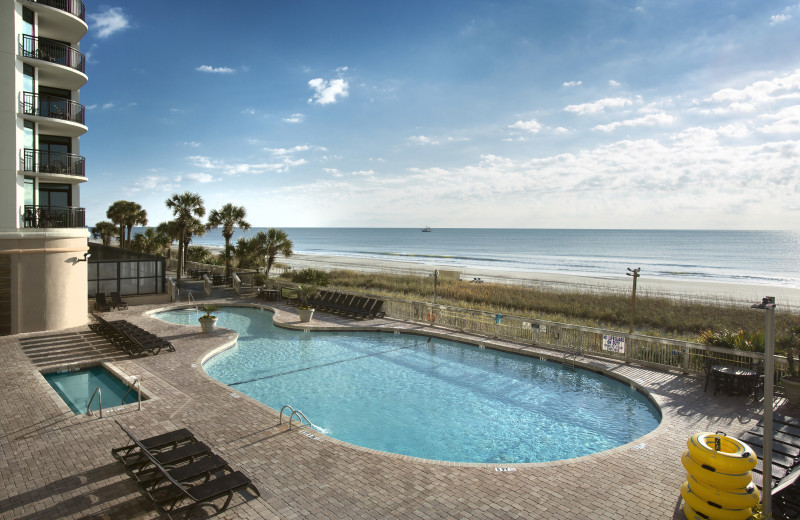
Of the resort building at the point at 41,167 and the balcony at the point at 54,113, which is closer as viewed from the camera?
the resort building at the point at 41,167

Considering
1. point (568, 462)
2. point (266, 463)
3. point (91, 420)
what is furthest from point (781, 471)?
point (91, 420)

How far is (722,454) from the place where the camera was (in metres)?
5.43

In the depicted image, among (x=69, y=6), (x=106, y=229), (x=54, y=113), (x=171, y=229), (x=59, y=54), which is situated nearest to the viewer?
(x=69, y=6)

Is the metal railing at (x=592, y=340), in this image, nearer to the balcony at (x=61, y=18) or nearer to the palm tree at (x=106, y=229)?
the balcony at (x=61, y=18)

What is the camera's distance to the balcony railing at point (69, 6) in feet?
56.3

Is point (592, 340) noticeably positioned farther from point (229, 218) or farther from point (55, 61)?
point (229, 218)

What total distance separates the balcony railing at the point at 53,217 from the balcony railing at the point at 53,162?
1.45m

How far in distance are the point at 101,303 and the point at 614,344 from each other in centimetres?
2184

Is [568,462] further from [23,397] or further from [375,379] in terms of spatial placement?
[23,397]

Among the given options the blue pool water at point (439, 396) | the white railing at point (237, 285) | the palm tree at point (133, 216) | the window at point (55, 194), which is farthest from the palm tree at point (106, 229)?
the blue pool water at point (439, 396)

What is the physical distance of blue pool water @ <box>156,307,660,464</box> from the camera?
923 cm

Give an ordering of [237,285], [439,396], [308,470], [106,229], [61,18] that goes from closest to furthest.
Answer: [308,470] → [439,396] → [61,18] → [237,285] → [106,229]

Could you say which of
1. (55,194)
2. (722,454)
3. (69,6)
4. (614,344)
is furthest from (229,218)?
(722,454)

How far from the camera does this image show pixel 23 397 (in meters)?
10.2
